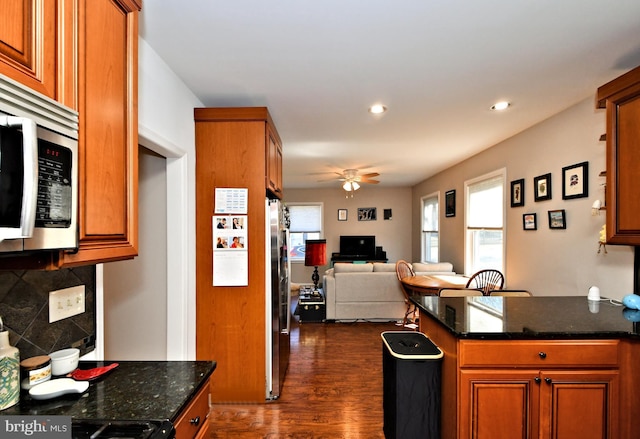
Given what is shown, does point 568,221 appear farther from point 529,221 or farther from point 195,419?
point 195,419

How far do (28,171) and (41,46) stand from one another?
1.28 feet

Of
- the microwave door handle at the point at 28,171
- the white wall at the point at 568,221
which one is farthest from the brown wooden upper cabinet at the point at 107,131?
the white wall at the point at 568,221

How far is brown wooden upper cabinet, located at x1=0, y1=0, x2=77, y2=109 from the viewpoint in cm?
71

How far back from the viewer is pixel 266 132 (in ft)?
8.37

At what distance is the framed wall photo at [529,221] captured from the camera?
314 cm

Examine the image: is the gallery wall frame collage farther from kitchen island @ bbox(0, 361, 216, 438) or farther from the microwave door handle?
the microwave door handle

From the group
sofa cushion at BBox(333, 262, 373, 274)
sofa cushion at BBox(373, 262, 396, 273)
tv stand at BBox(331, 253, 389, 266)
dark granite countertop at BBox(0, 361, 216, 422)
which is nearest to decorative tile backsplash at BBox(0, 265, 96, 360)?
dark granite countertop at BBox(0, 361, 216, 422)

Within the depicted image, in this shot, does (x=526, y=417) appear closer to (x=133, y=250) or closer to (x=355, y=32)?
(x=133, y=250)

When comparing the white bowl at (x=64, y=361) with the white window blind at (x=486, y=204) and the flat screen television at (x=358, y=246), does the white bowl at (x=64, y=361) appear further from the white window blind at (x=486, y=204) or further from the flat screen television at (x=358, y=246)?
the flat screen television at (x=358, y=246)

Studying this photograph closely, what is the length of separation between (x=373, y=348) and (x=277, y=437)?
1.81m

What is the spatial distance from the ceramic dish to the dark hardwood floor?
4.64ft

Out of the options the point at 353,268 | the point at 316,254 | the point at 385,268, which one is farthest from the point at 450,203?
the point at 316,254

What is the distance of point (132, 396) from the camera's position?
109 cm

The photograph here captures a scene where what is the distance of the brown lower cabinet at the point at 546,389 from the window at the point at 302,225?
6330 mm
